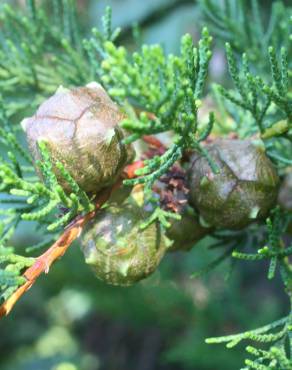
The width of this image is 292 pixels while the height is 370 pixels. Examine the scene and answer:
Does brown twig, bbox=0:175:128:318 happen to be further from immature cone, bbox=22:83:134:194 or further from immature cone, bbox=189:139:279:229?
immature cone, bbox=189:139:279:229

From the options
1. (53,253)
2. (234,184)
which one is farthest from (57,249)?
(234,184)

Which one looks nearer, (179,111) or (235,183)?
(179,111)

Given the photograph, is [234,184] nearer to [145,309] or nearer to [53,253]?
[53,253]

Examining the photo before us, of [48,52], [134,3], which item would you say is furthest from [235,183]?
[134,3]

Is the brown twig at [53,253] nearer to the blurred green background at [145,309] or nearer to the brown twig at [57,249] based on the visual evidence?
the brown twig at [57,249]

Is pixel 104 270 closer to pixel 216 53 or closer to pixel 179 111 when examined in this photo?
pixel 179 111

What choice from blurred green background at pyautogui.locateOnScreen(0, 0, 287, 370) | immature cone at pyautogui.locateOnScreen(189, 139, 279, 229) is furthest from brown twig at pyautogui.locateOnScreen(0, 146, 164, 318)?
blurred green background at pyautogui.locateOnScreen(0, 0, 287, 370)
